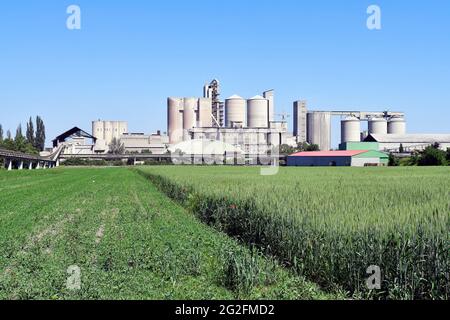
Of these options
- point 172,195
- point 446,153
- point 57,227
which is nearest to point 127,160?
point 446,153

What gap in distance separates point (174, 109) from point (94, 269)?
17387 centimetres

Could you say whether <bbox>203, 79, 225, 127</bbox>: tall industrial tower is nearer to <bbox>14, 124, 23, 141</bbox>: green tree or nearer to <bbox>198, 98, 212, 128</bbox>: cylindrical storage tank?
<bbox>198, 98, 212, 128</bbox>: cylindrical storage tank

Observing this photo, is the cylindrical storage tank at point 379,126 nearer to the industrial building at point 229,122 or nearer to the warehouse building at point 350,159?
the industrial building at point 229,122

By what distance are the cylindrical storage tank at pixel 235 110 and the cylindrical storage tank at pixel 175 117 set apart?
16002 millimetres

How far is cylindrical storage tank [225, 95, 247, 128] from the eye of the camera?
6811 inches

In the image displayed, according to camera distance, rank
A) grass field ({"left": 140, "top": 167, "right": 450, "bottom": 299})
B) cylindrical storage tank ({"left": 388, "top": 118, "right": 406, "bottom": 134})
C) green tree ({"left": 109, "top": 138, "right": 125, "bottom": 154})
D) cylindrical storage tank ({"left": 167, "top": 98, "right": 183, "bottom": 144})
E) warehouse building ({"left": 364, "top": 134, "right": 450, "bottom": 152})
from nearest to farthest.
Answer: grass field ({"left": 140, "top": 167, "right": 450, "bottom": 299})
warehouse building ({"left": 364, "top": 134, "right": 450, "bottom": 152})
cylindrical storage tank ({"left": 388, "top": 118, "right": 406, "bottom": 134})
cylindrical storage tank ({"left": 167, "top": 98, "right": 183, "bottom": 144})
green tree ({"left": 109, "top": 138, "right": 125, "bottom": 154})

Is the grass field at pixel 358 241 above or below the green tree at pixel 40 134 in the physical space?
below

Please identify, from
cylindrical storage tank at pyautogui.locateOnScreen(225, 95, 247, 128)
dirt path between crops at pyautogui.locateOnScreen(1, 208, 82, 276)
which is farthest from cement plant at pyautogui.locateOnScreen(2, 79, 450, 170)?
dirt path between crops at pyautogui.locateOnScreen(1, 208, 82, 276)

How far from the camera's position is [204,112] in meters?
176

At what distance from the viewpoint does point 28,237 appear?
54.1ft

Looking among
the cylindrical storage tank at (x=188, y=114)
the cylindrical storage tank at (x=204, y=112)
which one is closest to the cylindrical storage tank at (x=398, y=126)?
the cylindrical storage tank at (x=204, y=112)

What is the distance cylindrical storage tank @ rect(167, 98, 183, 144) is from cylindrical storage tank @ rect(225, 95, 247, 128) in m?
16.0

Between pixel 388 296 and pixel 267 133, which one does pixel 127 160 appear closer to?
pixel 267 133

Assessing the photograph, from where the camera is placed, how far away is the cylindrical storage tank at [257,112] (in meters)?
174
